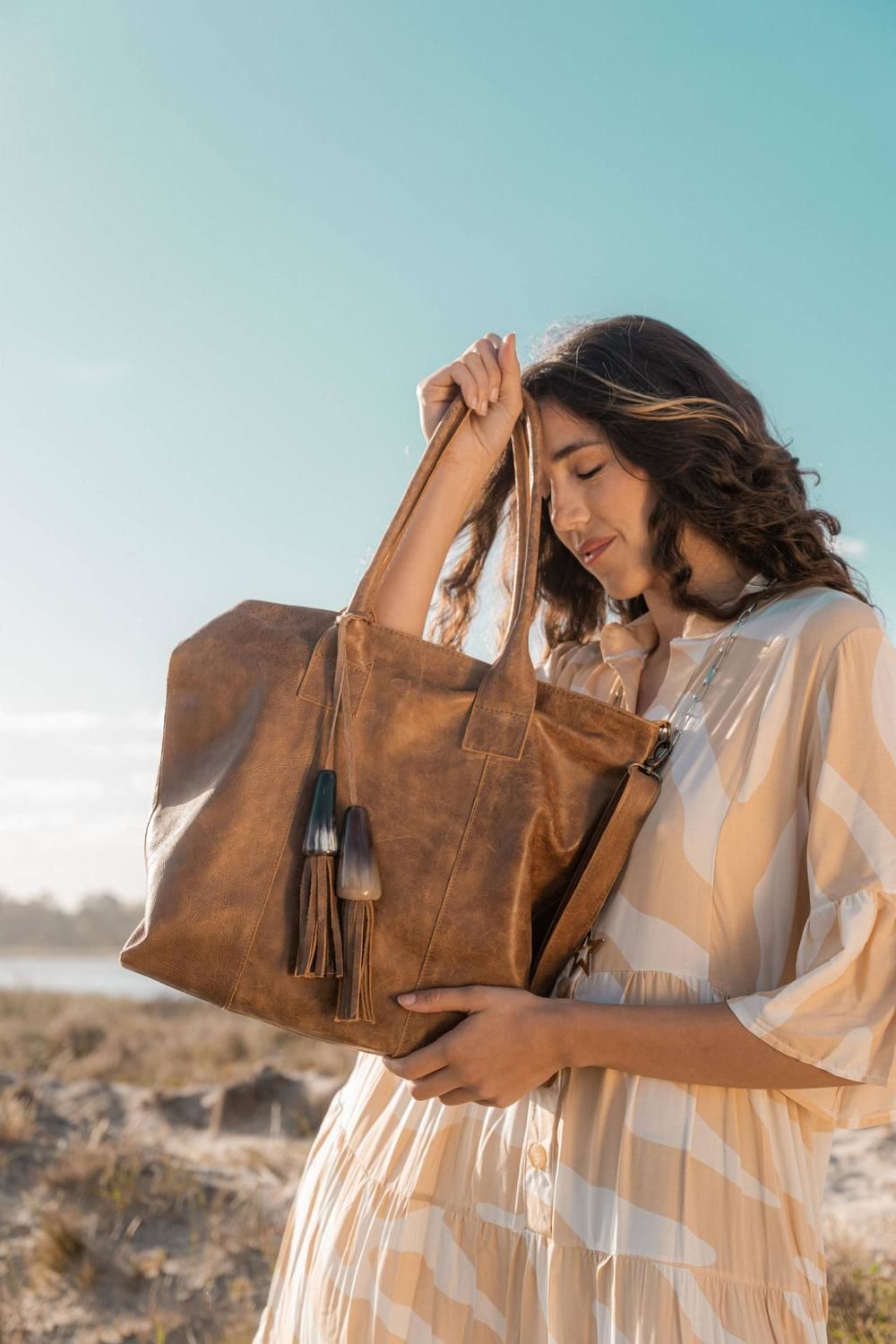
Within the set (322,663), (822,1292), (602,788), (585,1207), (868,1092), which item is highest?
(322,663)

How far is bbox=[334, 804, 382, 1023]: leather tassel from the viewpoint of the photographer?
1.73 meters

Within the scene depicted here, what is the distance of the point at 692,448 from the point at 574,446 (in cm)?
25

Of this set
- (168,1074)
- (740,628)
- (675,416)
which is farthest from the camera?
(168,1074)

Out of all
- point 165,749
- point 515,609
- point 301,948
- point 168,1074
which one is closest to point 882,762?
point 515,609

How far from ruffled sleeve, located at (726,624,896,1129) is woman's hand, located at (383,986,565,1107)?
30cm

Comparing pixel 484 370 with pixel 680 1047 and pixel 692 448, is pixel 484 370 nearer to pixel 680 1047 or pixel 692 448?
pixel 692 448

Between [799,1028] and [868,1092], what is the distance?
Answer: 0.21 metres

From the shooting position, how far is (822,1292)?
1.73 metres

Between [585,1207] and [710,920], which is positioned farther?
[710,920]

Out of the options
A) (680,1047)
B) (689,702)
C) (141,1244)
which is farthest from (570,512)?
(141,1244)

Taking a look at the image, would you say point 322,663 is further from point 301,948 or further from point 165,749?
point 301,948

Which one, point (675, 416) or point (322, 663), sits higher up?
point (675, 416)

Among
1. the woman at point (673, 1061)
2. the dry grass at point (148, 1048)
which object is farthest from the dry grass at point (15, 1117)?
the woman at point (673, 1061)

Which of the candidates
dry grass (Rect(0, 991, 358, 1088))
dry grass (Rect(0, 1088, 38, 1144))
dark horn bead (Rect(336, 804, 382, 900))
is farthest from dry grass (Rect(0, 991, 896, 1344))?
dark horn bead (Rect(336, 804, 382, 900))
